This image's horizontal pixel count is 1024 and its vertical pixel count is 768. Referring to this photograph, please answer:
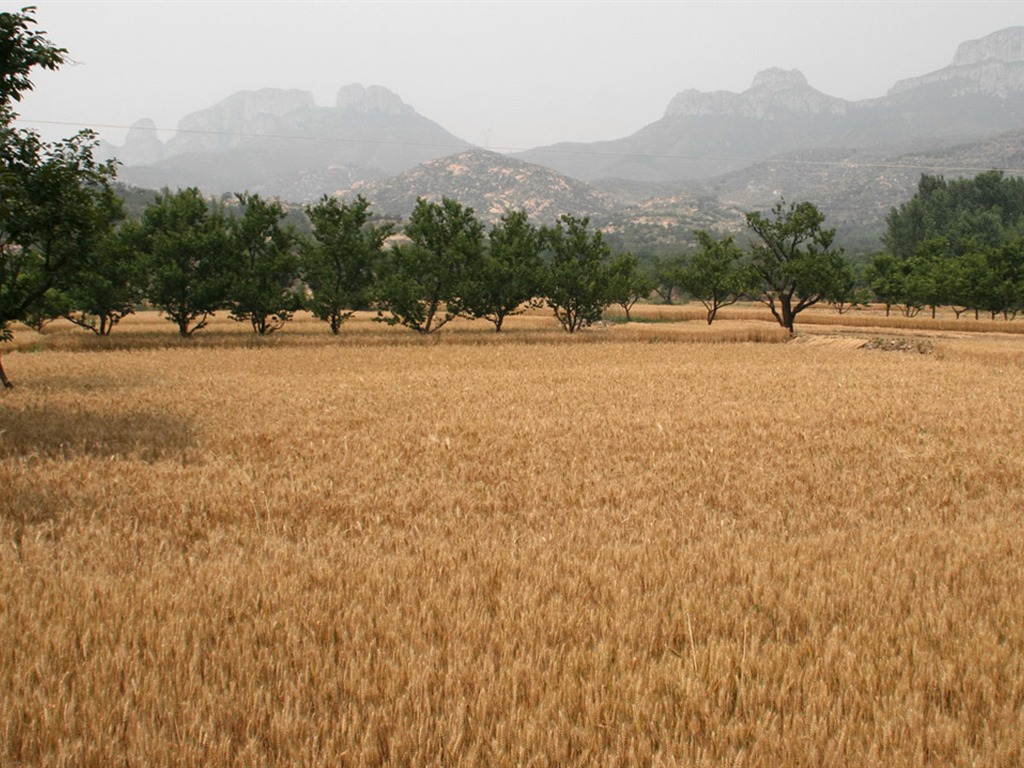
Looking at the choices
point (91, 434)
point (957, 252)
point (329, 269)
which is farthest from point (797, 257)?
point (957, 252)

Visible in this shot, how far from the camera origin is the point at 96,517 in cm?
717

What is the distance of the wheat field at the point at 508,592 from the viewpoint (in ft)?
10.8

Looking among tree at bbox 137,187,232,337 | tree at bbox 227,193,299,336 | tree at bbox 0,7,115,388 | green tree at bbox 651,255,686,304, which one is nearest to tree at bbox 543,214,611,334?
tree at bbox 227,193,299,336

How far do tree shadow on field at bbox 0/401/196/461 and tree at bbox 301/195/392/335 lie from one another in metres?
28.7

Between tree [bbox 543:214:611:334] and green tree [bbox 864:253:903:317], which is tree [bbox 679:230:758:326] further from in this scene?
green tree [bbox 864:253:903:317]

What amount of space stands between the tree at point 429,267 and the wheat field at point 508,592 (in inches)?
1146

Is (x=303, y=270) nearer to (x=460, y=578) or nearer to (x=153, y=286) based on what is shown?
(x=153, y=286)

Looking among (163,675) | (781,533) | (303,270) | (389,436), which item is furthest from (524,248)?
(163,675)

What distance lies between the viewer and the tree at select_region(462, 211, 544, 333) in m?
44.4

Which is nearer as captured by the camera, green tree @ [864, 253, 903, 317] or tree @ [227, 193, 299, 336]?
tree @ [227, 193, 299, 336]

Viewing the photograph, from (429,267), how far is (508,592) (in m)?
39.8

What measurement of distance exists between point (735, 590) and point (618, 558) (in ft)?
3.70

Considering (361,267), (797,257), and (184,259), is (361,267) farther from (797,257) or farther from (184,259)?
(797,257)

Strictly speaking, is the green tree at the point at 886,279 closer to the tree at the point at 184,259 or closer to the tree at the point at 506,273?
the tree at the point at 506,273
